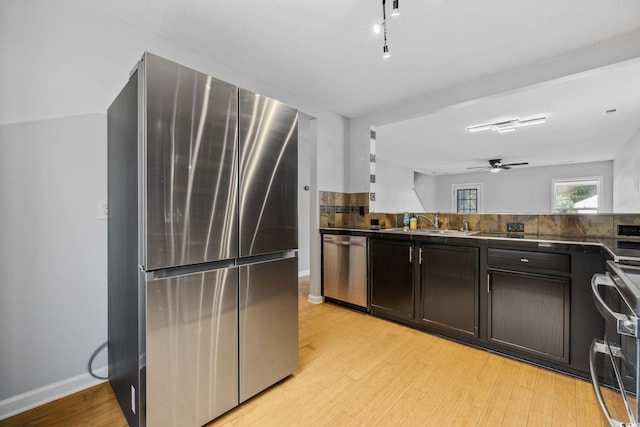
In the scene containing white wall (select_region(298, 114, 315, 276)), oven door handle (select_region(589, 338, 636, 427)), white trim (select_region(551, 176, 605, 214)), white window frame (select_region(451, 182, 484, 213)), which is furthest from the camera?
white window frame (select_region(451, 182, 484, 213))

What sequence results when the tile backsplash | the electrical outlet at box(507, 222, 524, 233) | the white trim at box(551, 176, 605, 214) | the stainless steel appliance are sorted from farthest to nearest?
the white trim at box(551, 176, 605, 214) < the electrical outlet at box(507, 222, 524, 233) < the tile backsplash < the stainless steel appliance

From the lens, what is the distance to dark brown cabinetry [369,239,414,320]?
279 centimetres

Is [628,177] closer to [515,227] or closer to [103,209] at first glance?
[515,227]

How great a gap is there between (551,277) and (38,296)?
11.1 ft

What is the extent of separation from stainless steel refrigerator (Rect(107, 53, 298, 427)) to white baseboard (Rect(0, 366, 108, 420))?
0.47ft

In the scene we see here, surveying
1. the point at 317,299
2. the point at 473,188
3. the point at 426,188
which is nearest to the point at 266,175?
the point at 317,299

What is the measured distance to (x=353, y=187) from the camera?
154 inches

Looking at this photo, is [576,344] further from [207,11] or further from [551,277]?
[207,11]

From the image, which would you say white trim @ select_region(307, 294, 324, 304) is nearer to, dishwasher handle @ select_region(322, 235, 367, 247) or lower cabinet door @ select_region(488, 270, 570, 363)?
dishwasher handle @ select_region(322, 235, 367, 247)

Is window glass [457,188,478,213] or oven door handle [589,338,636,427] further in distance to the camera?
window glass [457,188,478,213]

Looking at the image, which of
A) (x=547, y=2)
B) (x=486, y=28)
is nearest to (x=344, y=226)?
(x=486, y=28)

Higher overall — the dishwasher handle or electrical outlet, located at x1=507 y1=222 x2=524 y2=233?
electrical outlet, located at x1=507 y1=222 x2=524 y2=233

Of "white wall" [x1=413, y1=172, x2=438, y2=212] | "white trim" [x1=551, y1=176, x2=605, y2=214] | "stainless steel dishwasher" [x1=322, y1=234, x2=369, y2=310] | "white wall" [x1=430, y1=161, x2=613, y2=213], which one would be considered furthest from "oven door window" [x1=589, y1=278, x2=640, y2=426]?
"white trim" [x1=551, y1=176, x2=605, y2=214]

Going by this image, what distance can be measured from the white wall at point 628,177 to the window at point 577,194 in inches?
26.3
